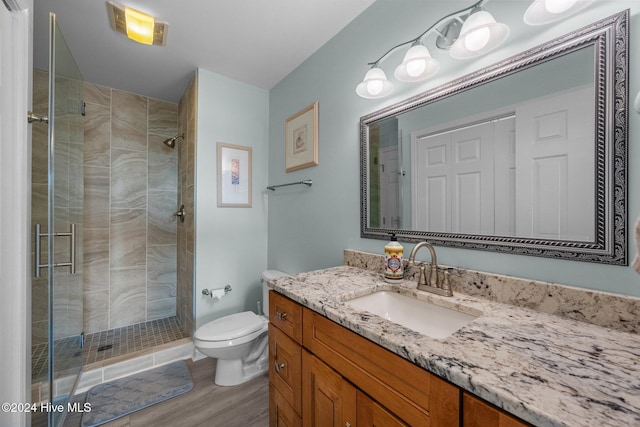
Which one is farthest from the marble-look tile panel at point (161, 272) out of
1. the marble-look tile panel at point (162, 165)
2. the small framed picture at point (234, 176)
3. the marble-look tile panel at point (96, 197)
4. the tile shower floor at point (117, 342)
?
the small framed picture at point (234, 176)

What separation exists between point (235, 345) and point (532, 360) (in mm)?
1583

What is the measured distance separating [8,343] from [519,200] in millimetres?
1849

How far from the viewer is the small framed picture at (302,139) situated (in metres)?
1.77

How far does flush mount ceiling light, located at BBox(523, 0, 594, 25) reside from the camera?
0.72 m

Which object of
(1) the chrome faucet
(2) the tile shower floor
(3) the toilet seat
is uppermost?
(1) the chrome faucet

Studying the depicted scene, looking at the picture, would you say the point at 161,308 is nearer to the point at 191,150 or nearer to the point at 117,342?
the point at 117,342

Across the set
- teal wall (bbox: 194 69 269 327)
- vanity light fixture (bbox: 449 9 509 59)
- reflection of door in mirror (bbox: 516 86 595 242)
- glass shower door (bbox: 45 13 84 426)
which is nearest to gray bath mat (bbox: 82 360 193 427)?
glass shower door (bbox: 45 13 84 426)

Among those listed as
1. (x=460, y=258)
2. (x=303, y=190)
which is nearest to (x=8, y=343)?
(x=303, y=190)

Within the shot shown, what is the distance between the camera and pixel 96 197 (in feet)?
7.55

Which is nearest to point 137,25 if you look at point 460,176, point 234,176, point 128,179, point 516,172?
point 234,176

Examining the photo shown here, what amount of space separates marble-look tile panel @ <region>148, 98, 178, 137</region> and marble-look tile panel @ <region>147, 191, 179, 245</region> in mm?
658

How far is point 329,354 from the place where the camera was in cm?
84

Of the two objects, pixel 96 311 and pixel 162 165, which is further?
pixel 162 165

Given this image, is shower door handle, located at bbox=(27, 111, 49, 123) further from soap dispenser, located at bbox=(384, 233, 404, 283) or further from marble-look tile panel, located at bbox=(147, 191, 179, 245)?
marble-look tile panel, located at bbox=(147, 191, 179, 245)
